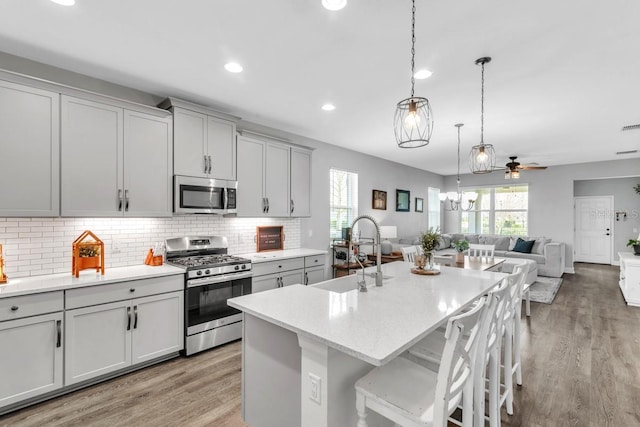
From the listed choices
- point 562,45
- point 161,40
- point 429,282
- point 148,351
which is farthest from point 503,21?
point 148,351

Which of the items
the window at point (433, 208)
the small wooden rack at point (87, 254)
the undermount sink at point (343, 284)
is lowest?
the undermount sink at point (343, 284)

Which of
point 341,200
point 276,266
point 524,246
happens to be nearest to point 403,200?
point 341,200

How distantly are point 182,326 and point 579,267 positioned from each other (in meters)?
9.91

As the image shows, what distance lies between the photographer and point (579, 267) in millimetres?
8438

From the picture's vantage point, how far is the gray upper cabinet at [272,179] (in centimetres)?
395

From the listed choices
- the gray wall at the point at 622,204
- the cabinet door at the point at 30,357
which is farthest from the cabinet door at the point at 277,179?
the gray wall at the point at 622,204

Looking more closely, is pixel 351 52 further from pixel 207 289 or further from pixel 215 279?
pixel 207 289

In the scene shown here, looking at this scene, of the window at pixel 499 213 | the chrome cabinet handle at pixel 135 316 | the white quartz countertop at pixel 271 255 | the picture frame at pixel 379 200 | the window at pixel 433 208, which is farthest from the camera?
the window at pixel 433 208

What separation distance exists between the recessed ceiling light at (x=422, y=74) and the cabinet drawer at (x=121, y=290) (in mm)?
2927

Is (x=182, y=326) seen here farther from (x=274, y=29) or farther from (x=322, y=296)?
(x=274, y=29)

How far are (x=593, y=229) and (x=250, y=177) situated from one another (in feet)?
32.9

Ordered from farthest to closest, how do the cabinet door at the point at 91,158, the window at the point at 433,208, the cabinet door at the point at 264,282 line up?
the window at the point at 433,208
the cabinet door at the point at 264,282
the cabinet door at the point at 91,158

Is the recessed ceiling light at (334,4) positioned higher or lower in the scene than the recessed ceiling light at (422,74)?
lower

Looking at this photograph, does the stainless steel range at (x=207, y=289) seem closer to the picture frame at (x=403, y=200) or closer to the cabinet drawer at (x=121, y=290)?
the cabinet drawer at (x=121, y=290)
